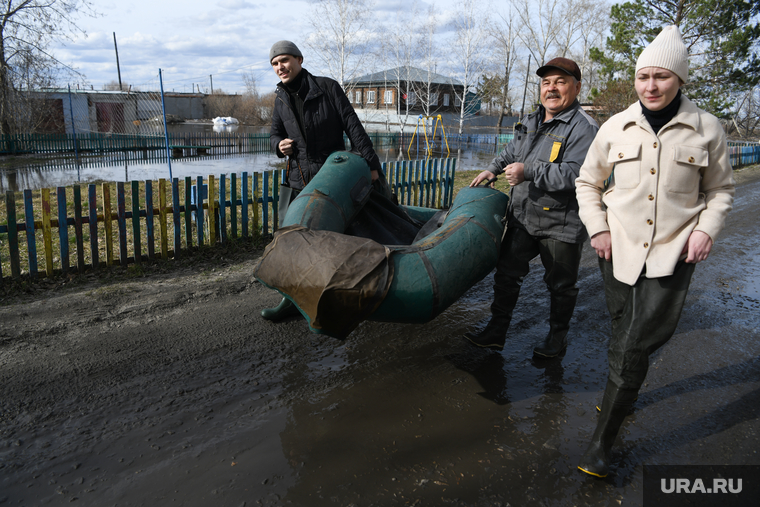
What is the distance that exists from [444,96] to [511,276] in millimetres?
45680

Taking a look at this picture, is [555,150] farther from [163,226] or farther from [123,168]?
[123,168]

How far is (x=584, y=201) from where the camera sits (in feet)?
8.68

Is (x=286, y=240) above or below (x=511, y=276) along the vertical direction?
above

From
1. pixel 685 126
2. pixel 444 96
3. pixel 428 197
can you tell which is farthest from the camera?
pixel 444 96

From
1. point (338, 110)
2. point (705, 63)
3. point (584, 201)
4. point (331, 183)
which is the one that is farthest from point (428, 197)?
point (705, 63)

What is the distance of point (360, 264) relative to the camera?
2.51 meters

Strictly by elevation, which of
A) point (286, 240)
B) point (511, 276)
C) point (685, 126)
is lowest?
point (511, 276)

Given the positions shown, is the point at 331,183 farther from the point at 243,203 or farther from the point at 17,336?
the point at 243,203

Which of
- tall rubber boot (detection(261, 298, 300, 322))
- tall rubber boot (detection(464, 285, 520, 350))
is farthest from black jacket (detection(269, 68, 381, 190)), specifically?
tall rubber boot (detection(464, 285, 520, 350))

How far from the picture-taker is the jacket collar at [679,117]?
2.23 meters

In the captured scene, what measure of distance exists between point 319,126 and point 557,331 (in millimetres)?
2463

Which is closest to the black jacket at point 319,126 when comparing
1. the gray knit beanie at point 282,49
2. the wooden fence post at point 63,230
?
the gray knit beanie at point 282,49

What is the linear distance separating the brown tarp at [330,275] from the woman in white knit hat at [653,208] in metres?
1.15

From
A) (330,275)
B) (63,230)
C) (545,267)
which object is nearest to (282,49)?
(330,275)
